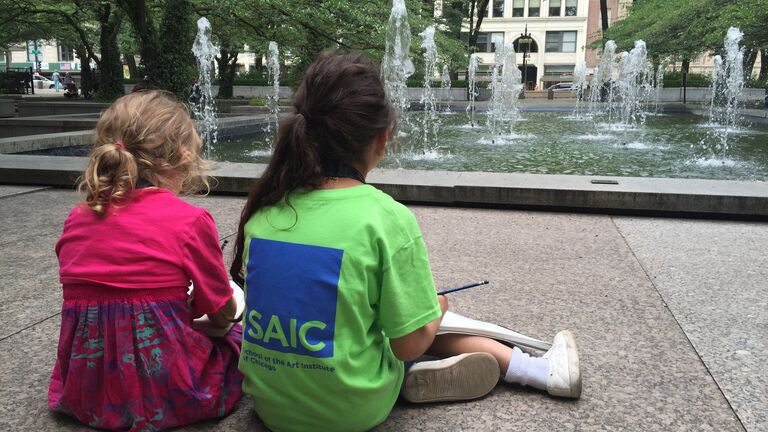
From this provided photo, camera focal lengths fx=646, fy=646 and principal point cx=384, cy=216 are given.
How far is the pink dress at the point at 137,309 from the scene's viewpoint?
6.44 ft

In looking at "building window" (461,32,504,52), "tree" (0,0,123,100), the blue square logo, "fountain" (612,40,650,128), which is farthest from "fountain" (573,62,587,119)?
"building window" (461,32,504,52)

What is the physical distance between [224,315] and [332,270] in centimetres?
57

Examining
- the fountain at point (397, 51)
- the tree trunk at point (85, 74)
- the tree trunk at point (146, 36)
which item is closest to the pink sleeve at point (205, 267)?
the fountain at point (397, 51)

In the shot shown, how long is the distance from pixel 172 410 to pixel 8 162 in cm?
645

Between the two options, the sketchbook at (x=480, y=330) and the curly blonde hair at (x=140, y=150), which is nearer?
the curly blonde hair at (x=140, y=150)

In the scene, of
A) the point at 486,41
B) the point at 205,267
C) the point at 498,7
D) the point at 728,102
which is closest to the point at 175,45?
the point at 205,267

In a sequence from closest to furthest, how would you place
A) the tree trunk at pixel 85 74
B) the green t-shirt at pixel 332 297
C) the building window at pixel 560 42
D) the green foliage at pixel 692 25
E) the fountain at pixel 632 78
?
the green t-shirt at pixel 332 297
the green foliage at pixel 692 25
the fountain at pixel 632 78
the tree trunk at pixel 85 74
the building window at pixel 560 42

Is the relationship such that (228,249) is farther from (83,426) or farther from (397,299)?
(397,299)

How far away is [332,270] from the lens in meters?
1.84

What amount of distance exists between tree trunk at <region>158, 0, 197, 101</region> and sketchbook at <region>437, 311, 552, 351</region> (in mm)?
12397

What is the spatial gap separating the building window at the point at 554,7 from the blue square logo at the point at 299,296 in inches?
2453

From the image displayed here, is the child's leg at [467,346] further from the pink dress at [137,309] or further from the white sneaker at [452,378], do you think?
the pink dress at [137,309]

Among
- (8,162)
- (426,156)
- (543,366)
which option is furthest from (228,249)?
(426,156)

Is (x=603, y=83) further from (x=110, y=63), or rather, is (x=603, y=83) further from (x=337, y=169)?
(x=337, y=169)
